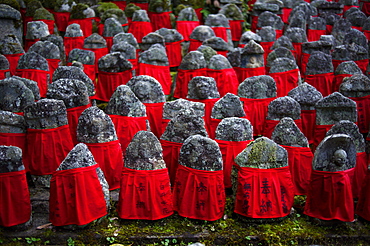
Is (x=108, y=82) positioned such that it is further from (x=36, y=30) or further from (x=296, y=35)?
(x=296, y=35)

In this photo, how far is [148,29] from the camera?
566 inches

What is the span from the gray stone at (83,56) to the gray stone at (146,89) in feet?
8.08

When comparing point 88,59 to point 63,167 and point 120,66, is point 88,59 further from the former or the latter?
point 63,167

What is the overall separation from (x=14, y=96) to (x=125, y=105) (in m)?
2.19

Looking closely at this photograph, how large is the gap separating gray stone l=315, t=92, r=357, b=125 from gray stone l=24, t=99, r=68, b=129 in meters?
5.13

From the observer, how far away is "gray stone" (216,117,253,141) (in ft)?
25.1

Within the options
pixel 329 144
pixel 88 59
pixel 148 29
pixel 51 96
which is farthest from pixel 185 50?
pixel 329 144

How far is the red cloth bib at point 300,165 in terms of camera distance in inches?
299

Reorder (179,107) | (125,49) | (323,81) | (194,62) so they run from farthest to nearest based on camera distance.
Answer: (125,49)
(323,81)
(194,62)
(179,107)

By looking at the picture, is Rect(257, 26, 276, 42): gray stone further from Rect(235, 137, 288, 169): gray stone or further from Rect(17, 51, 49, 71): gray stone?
Rect(235, 137, 288, 169): gray stone

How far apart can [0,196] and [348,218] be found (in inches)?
205

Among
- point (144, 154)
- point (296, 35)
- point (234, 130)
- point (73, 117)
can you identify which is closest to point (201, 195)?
point (144, 154)

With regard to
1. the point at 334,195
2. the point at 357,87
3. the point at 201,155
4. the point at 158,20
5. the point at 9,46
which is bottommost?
the point at 334,195

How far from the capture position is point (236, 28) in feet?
51.6
